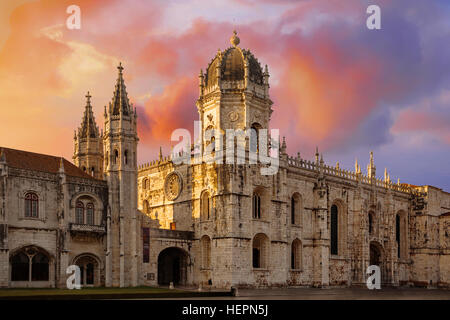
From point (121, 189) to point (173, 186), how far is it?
10.3 metres

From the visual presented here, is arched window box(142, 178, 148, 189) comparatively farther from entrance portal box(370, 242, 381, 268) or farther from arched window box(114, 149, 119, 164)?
entrance portal box(370, 242, 381, 268)

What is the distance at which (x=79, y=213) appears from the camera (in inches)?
1829

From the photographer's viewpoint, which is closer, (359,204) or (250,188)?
(250,188)

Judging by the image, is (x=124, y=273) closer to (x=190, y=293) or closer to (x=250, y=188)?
(x=190, y=293)

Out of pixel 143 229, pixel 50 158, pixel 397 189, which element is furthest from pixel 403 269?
pixel 50 158

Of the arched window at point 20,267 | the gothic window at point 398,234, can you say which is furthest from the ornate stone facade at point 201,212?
the gothic window at point 398,234

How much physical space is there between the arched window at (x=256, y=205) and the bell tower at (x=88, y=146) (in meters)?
15.0

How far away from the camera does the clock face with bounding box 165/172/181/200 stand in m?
56.8

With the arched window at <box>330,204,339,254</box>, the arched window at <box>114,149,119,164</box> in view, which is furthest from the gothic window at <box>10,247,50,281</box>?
the arched window at <box>330,204,339,254</box>

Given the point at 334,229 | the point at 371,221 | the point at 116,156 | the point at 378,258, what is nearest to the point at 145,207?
the point at 116,156

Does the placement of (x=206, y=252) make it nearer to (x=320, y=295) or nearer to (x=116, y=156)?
(x=116, y=156)

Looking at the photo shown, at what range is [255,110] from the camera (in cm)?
5550
